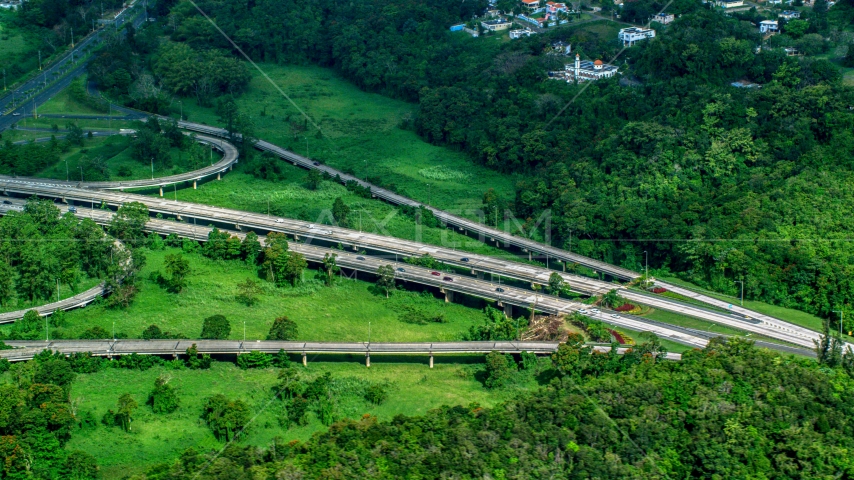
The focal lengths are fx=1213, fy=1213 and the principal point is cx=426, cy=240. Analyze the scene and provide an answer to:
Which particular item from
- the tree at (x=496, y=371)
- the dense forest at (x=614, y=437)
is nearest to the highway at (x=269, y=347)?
the tree at (x=496, y=371)

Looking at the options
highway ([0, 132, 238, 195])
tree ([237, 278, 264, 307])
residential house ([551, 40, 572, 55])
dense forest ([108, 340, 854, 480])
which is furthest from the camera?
residential house ([551, 40, 572, 55])

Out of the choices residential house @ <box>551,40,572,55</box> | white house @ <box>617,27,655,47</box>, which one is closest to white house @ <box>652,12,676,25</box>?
white house @ <box>617,27,655,47</box>

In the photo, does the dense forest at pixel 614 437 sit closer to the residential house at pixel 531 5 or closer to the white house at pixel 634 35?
the white house at pixel 634 35

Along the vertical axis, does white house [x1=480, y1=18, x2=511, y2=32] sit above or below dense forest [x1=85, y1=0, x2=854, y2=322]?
above

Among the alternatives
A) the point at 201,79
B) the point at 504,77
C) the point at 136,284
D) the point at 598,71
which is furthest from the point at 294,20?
the point at 136,284

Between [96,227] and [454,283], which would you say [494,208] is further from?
[96,227]

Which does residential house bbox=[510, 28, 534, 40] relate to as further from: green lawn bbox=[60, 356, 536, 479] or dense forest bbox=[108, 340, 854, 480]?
Result: dense forest bbox=[108, 340, 854, 480]
